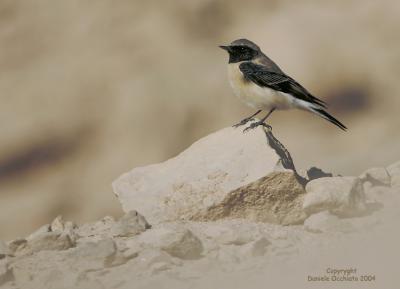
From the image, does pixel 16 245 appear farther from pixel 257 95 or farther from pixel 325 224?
pixel 257 95

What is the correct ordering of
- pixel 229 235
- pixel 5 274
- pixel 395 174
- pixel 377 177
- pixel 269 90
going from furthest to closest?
pixel 269 90
pixel 395 174
pixel 377 177
pixel 229 235
pixel 5 274

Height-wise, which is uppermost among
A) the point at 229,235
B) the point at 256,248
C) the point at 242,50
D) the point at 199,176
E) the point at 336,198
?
the point at 242,50

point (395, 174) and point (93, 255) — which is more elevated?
point (395, 174)

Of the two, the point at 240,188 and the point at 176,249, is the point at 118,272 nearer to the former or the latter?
the point at 176,249

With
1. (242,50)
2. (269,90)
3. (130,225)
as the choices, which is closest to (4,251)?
(130,225)

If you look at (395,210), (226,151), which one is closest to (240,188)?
(226,151)

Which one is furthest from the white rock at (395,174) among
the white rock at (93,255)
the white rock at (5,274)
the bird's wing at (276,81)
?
the white rock at (5,274)

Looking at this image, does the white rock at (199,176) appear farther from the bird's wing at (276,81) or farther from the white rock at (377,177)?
the white rock at (377,177)
